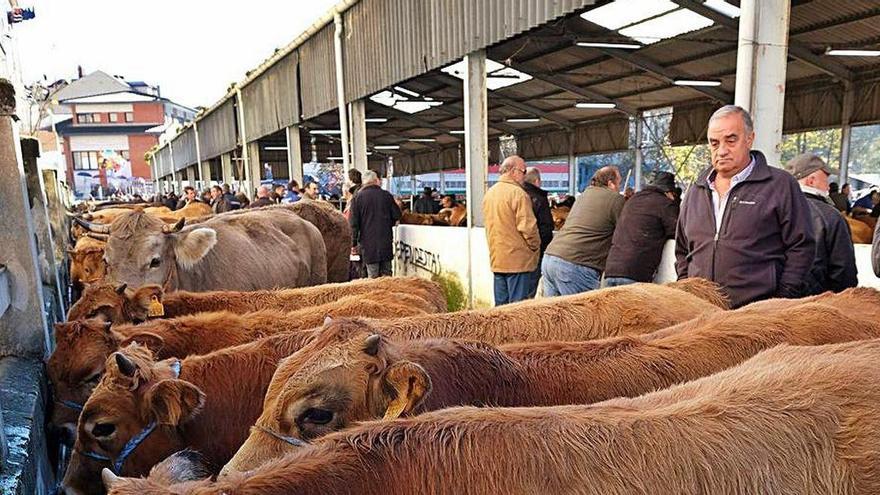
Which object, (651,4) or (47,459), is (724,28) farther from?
(47,459)

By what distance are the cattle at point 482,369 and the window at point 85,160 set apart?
255 ft

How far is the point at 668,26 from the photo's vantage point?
11.5 metres

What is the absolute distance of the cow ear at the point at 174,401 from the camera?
258 centimetres

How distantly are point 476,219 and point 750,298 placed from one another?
517cm

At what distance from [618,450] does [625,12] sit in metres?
10.6

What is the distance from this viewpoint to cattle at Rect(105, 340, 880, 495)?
141 centimetres

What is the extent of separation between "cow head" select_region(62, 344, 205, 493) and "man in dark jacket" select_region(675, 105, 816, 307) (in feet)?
9.96

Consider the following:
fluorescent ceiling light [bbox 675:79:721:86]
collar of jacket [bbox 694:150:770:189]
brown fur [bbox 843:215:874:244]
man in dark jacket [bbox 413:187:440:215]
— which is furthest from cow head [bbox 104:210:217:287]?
man in dark jacket [bbox 413:187:440:215]

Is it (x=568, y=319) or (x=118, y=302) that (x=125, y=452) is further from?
(x=568, y=319)

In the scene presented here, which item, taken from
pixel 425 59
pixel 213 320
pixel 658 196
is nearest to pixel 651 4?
pixel 425 59

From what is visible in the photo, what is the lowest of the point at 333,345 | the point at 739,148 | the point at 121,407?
the point at 121,407

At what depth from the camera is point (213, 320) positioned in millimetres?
3752

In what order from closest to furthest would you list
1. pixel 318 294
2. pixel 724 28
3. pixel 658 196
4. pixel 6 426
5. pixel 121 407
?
pixel 6 426 < pixel 121 407 < pixel 318 294 < pixel 658 196 < pixel 724 28

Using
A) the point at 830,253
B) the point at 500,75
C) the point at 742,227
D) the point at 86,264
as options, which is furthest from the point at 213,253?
the point at 500,75
